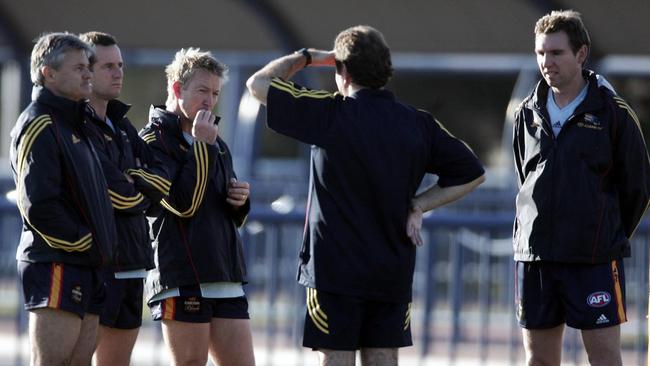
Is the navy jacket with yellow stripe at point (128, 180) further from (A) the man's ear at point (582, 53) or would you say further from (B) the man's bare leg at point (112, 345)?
(A) the man's ear at point (582, 53)

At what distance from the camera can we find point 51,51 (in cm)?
541

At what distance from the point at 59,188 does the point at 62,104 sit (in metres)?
0.36

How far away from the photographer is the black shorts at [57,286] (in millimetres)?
5312

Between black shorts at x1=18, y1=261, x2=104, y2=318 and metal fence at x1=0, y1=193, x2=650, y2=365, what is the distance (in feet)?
10.5

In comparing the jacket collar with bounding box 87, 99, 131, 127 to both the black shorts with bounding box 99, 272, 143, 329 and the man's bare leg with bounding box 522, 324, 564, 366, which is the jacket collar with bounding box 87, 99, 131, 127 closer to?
the black shorts with bounding box 99, 272, 143, 329

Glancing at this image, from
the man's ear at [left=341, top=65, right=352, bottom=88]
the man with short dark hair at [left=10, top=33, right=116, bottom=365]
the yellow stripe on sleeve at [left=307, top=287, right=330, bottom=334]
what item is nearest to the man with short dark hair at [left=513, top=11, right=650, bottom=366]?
the man's ear at [left=341, top=65, right=352, bottom=88]

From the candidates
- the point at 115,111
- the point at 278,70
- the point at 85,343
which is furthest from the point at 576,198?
the point at 85,343

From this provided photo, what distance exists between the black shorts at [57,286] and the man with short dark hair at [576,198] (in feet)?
6.62

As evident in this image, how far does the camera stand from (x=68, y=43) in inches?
214

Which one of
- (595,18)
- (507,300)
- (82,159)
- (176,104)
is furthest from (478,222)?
(82,159)

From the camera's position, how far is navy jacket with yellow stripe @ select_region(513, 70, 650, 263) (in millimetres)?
6008

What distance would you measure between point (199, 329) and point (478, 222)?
3085 mm

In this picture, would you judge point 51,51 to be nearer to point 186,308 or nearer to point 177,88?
point 177,88

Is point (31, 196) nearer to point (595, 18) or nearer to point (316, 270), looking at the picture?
point (316, 270)
